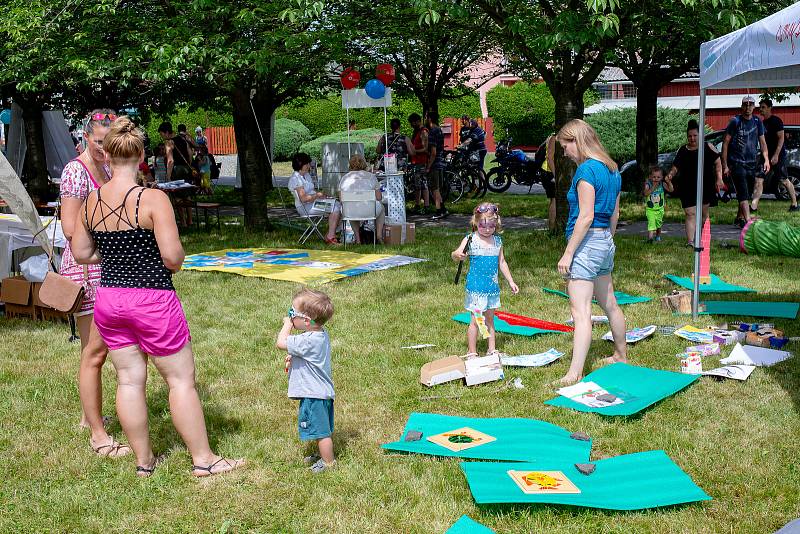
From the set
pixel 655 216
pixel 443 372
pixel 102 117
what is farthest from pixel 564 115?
pixel 102 117

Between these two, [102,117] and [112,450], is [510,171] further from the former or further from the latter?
[112,450]

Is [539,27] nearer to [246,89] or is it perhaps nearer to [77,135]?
[246,89]

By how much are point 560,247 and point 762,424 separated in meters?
6.35

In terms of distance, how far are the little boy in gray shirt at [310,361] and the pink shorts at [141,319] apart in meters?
0.54

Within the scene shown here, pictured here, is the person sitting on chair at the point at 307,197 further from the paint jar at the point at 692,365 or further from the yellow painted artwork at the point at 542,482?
the yellow painted artwork at the point at 542,482

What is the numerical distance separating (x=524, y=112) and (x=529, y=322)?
29.8 meters

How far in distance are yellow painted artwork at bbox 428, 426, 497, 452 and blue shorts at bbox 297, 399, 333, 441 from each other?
71 cm

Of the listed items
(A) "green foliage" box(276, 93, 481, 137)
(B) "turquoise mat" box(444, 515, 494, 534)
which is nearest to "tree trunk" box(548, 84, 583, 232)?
(B) "turquoise mat" box(444, 515, 494, 534)

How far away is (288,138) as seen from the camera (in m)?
35.7

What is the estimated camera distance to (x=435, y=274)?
32.7 ft

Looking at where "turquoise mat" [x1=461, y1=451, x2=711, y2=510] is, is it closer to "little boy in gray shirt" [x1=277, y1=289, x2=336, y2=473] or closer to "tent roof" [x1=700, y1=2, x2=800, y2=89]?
"little boy in gray shirt" [x1=277, y1=289, x2=336, y2=473]

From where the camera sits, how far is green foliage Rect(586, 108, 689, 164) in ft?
81.5

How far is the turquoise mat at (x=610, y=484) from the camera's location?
13.4 ft

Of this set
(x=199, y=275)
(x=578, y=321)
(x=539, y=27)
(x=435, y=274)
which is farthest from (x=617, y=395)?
(x=199, y=275)
